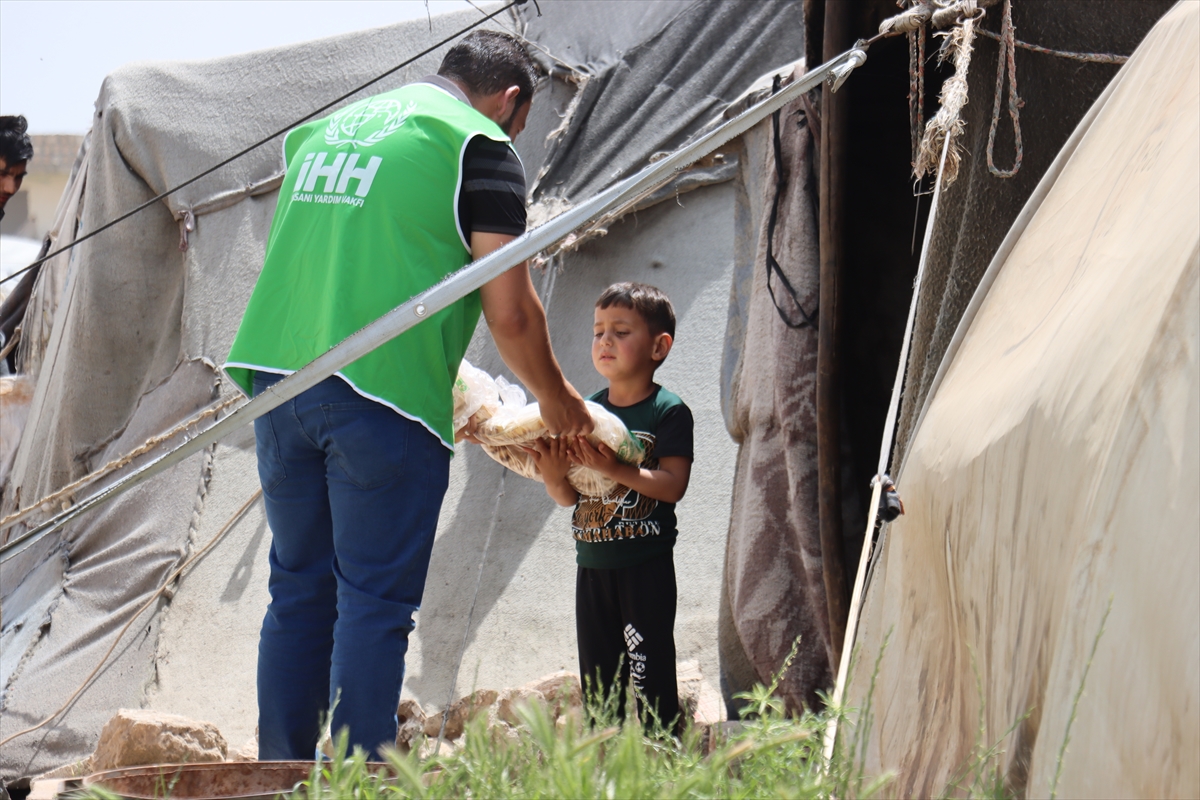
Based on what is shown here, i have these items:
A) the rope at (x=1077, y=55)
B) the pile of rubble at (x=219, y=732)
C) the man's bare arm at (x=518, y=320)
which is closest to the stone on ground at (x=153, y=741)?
the pile of rubble at (x=219, y=732)

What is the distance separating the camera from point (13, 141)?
12.0ft

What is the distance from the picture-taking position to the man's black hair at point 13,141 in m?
3.61

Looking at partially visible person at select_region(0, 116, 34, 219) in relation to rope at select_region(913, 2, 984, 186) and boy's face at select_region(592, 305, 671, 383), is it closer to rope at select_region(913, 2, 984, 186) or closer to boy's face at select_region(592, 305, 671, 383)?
boy's face at select_region(592, 305, 671, 383)

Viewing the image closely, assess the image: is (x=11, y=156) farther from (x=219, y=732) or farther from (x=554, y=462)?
(x=554, y=462)

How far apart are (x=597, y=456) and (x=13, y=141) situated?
2426 mm

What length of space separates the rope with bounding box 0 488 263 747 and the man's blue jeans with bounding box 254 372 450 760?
6.00 feet

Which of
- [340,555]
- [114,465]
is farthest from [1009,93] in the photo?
[114,465]

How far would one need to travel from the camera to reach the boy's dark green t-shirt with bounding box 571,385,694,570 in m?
2.42

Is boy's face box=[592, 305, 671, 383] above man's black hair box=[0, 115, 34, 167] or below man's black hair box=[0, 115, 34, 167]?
below

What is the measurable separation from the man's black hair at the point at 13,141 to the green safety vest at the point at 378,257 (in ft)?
6.65

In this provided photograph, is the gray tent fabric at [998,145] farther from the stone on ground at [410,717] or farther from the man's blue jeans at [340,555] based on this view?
the stone on ground at [410,717]

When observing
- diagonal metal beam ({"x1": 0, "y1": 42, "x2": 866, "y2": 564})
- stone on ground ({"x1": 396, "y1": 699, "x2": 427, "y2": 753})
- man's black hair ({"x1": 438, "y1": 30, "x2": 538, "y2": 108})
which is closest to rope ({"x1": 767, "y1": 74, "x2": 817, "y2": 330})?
man's black hair ({"x1": 438, "y1": 30, "x2": 538, "y2": 108})

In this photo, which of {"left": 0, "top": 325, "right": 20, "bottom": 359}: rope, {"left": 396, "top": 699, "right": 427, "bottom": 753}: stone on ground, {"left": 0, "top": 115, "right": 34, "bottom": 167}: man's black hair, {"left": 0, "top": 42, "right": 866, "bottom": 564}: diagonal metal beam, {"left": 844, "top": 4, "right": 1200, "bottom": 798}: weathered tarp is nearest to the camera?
{"left": 844, "top": 4, "right": 1200, "bottom": 798}: weathered tarp

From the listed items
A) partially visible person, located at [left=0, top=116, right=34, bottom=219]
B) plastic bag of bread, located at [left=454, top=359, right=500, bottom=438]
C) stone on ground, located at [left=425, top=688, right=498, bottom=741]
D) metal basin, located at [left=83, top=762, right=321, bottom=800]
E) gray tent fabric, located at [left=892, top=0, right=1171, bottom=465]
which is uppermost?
partially visible person, located at [left=0, top=116, right=34, bottom=219]
